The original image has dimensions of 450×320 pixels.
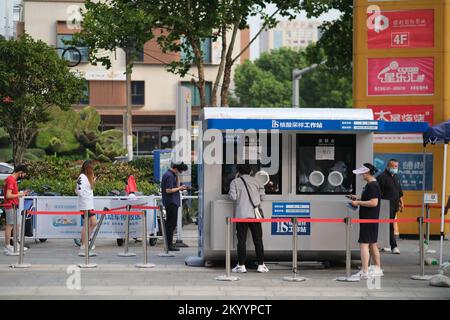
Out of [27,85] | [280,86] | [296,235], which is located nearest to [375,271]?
[296,235]

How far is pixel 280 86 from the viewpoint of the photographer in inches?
3297

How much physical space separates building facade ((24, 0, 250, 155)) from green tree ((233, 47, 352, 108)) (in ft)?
48.6

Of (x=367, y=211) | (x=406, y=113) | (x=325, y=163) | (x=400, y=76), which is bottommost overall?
(x=367, y=211)

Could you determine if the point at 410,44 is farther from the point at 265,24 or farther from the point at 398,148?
the point at 265,24

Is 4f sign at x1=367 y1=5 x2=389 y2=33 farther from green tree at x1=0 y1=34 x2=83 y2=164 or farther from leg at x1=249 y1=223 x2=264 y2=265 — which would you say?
green tree at x1=0 y1=34 x2=83 y2=164

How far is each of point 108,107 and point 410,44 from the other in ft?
155

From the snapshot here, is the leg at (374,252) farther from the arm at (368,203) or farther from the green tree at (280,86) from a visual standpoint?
the green tree at (280,86)

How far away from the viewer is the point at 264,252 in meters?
14.7

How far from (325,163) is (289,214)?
1.09 meters

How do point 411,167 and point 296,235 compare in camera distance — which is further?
point 411,167

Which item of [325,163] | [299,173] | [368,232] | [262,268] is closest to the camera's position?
[368,232]

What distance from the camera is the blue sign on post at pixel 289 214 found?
14.6 meters

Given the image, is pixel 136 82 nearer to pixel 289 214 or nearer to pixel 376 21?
pixel 376 21
